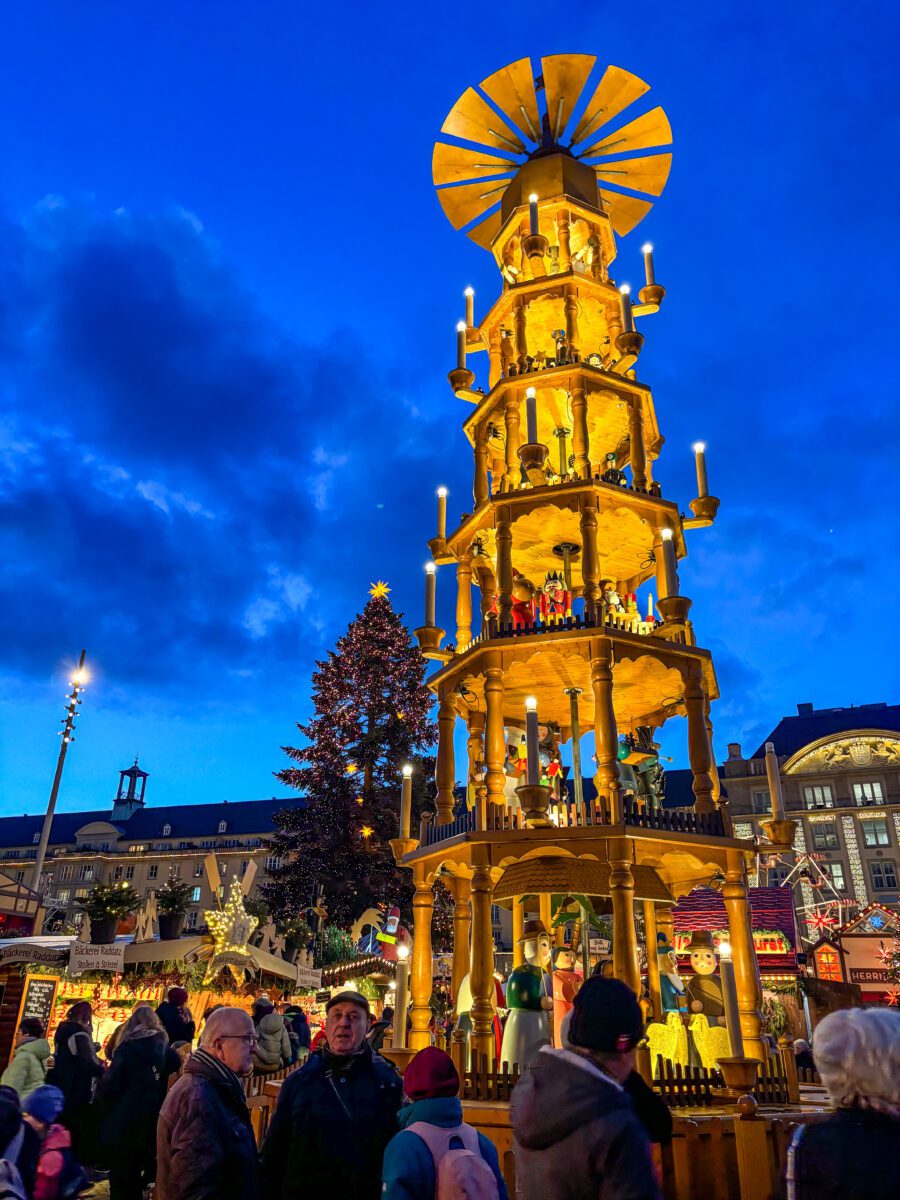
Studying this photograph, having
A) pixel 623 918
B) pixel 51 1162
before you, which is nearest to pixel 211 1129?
pixel 51 1162

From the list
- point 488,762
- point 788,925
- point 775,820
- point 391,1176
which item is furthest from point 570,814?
point 788,925

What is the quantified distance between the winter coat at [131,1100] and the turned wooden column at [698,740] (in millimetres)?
8748

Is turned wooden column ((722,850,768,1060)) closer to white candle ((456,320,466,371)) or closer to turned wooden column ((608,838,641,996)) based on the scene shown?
turned wooden column ((608,838,641,996))

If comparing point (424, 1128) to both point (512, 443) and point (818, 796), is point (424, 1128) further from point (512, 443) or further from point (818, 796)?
point (818, 796)

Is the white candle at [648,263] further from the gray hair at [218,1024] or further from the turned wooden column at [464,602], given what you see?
the gray hair at [218,1024]

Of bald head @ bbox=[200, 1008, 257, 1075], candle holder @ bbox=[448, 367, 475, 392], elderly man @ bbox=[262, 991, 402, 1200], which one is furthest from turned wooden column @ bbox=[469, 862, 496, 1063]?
candle holder @ bbox=[448, 367, 475, 392]

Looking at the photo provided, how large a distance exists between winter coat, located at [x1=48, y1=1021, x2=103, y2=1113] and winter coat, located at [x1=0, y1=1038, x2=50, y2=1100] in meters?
0.22

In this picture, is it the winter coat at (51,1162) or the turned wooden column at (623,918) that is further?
the turned wooden column at (623,918)

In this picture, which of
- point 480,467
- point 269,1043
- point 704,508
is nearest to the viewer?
point 269,1043

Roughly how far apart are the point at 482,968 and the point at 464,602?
290 inches

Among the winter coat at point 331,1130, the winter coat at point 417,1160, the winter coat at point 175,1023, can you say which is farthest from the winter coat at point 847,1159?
the winter coat at point 175,1023

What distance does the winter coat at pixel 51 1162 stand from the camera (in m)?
5.11

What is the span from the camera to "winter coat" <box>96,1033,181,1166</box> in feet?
21.1

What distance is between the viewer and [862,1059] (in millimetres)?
2805
